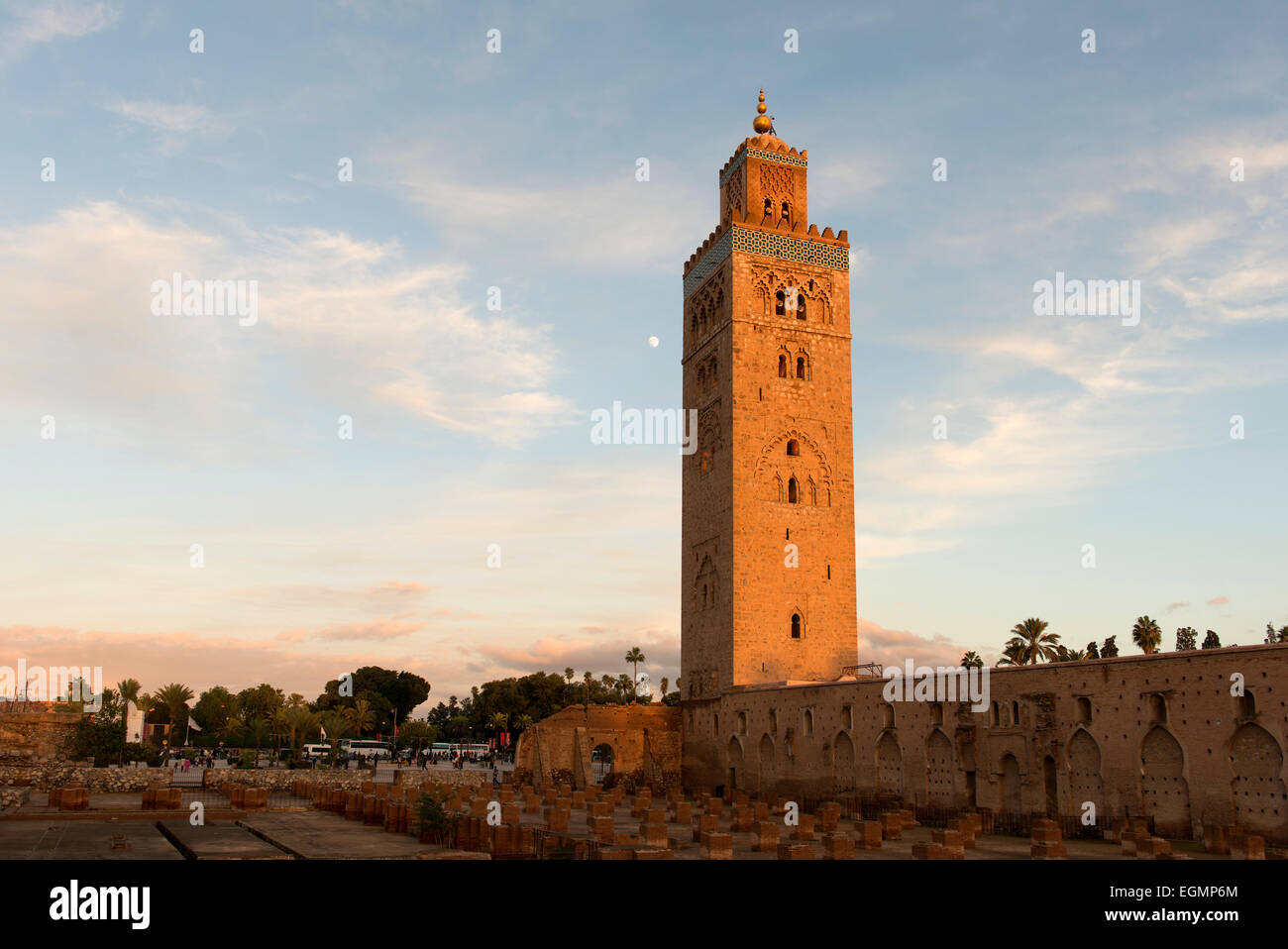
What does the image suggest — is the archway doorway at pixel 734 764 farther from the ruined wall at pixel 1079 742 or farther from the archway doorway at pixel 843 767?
the archway doorway at pixel 843 767

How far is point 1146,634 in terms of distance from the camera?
51781 mm

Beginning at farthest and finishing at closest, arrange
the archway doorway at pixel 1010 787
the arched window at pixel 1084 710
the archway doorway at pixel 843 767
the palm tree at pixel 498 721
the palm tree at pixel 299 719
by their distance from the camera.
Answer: the palm tree at pixel 498 721, the palm tree at pixel 299 719, the archway doorway at pixel 843 767, the archway doorway at pixel 1010 787, the arched window at pixel 1084 710

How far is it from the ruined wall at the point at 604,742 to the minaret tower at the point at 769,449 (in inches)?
75.7

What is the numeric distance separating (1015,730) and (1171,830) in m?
Result: 4.17

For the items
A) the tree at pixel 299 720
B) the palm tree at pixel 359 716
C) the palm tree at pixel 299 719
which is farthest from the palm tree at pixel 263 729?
the palm tree at pixel 359 716

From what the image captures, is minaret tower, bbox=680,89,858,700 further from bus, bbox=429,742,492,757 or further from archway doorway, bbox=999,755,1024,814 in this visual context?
bus, bbox=429,742,492,757

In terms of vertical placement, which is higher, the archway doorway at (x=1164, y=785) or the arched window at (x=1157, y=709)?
the arched window at (x=1157, y=709)

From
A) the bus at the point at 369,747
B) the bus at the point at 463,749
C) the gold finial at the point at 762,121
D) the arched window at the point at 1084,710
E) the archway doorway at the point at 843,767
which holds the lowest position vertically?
the bus at the point at 463,749

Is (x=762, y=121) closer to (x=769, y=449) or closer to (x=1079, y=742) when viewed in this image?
(x=769, y=449)

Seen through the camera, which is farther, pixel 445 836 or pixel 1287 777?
pixel 445 836

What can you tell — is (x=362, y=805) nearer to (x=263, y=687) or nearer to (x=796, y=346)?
(x=796, y=346)

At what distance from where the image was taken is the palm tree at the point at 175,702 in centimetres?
6719

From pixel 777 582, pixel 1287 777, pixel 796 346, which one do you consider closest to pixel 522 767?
pixel 777 582
